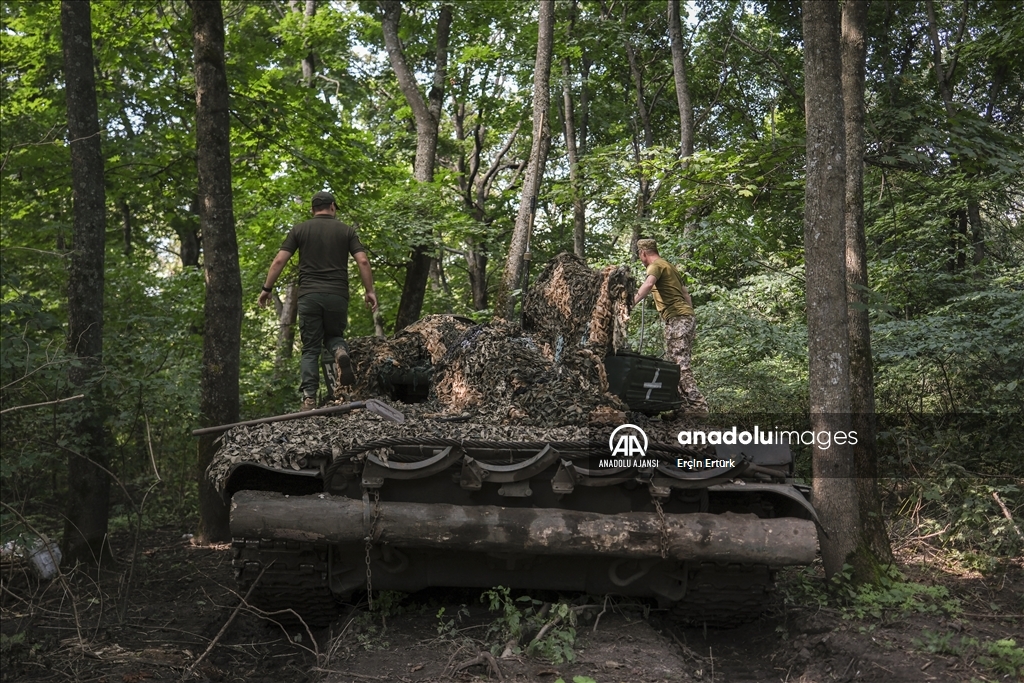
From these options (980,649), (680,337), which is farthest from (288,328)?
(980,649)

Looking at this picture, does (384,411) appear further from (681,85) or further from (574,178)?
(681,85)

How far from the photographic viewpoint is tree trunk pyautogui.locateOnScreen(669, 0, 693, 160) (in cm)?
1683

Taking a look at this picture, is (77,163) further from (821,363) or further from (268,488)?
(821,363)

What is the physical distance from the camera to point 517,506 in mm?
5180

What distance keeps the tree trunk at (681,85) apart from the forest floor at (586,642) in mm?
11605

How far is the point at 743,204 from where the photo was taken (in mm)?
8977

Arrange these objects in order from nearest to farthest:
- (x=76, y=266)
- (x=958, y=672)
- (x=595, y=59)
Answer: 1. (x=958, y=672)
2. (x=76, y=266)
3. (x=595, y=59)

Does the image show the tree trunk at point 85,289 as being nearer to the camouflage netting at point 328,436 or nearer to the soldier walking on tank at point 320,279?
the soldier walking on tank at point 320,279

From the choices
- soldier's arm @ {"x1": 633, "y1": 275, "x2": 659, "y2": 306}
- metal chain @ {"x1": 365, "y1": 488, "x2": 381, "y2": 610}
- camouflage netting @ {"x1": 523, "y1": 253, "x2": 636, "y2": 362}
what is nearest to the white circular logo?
camouflage netting @ {"x1": 523, "y1": 253, "x2": 636, "y2": 362}

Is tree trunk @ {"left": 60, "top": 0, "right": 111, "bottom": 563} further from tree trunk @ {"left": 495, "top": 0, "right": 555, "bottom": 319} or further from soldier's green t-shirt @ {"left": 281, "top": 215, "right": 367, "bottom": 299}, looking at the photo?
tree trunk @ {"left": 495, "top": 0, "right": 555, "bottom": 319}

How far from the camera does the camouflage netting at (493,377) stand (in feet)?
17.3

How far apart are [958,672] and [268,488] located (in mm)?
4027

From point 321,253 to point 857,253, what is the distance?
176 inches

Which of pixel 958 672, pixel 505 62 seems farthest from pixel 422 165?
pixel 958 672
